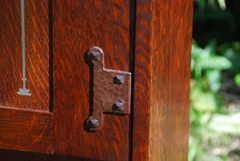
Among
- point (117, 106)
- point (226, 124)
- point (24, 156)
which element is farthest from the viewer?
point (226, 124)

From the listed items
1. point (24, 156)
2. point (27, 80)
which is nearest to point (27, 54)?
point (27, 80)

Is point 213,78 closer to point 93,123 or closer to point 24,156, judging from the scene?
point 24,156

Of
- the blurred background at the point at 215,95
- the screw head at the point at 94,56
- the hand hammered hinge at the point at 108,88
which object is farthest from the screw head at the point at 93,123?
the blurred background at the point at 215,95

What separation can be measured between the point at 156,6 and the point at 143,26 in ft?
0.17

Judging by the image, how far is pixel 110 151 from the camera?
2.69 ft

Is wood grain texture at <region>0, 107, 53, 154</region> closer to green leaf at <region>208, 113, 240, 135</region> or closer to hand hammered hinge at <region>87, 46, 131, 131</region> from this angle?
hand hammered hinge at <region>87, 46, 131, 131</region>

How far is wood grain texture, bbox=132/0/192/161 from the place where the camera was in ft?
2.53

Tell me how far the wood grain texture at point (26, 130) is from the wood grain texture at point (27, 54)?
0.02 m

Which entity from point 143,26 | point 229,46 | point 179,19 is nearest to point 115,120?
point 143,26

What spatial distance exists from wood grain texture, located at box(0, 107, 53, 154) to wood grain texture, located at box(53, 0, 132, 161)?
2 cm

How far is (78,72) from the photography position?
2.67 ft

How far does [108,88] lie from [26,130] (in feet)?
0.59

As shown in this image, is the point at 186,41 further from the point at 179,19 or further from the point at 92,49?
the point at 92,49

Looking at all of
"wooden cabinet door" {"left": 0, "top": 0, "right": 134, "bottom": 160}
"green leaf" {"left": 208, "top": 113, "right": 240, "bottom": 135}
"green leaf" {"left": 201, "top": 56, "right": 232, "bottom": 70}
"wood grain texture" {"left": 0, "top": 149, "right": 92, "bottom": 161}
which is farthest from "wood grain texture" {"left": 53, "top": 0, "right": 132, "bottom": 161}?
"green leaf" {"left": 201, "top": 56, "right": 232, "bottom": 70}
